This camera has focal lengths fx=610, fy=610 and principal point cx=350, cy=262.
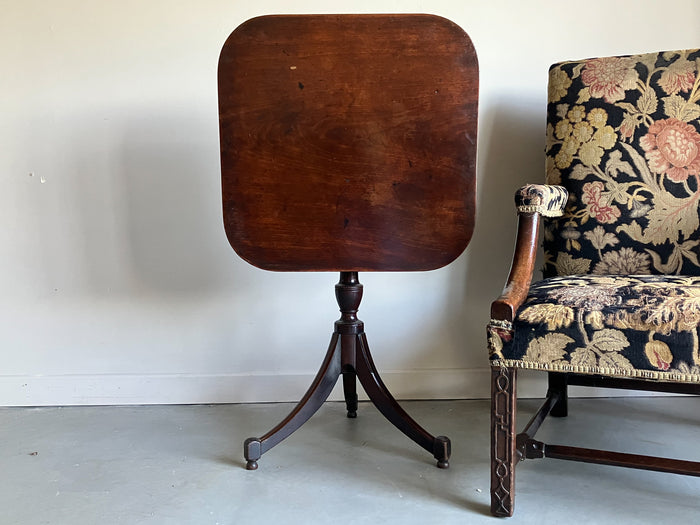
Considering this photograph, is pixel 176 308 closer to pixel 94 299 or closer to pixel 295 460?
pixel 94 299

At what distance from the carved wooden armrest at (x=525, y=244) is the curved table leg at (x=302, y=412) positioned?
53 cm

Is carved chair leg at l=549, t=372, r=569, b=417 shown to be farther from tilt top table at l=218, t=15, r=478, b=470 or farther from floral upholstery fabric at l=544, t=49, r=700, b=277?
tilt top table at l=218, t=15, r=478, b=470

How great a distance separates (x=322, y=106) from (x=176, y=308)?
0.92 meters

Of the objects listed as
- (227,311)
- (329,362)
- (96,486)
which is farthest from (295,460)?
(227,311)

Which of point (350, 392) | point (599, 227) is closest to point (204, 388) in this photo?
point (350, 392)

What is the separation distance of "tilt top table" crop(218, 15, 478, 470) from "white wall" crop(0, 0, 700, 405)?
1.75 ft

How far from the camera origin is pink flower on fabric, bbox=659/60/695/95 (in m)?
1.51

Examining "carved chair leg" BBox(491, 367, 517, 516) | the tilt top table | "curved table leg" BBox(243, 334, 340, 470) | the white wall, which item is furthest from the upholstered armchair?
"curved table leg" BBox(243, 334, 340, 470)

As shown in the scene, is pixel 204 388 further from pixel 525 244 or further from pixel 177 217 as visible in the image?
pixel 525 244

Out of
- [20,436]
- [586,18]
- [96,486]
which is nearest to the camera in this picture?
[96,486]

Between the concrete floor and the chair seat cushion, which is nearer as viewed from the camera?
the chair seat cushion

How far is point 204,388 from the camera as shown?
1.98 metres

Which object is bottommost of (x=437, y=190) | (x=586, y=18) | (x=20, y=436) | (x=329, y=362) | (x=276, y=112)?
(x=20, y=436)

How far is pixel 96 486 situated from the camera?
1400 millimetres
